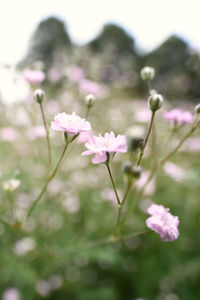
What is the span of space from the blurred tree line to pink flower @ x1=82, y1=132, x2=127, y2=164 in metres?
1.28

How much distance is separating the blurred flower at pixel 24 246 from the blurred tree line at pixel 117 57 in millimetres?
1483

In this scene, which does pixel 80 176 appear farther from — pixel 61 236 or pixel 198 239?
pixel 198 239

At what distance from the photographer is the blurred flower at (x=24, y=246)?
193 cm

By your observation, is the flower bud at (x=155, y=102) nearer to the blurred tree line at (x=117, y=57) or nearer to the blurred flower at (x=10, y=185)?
the blurred flower at (x=10, y=185)

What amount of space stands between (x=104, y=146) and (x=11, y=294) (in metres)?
1.56

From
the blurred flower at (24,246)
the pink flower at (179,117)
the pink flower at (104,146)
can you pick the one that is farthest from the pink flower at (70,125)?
the blurred flower at (24,246)

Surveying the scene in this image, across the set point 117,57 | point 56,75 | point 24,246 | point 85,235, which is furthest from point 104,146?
point 117,57

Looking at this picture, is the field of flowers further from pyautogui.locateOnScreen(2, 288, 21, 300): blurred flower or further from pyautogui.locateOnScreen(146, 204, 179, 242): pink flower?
pyautogui.locateOnScreen(146, 204, 179, 242): pink flower

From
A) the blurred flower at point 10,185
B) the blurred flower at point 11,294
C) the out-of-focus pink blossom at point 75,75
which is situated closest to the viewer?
the blurred flower at point 10,185

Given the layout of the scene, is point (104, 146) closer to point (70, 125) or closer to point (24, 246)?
point (70, 125)

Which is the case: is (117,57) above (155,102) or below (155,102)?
below

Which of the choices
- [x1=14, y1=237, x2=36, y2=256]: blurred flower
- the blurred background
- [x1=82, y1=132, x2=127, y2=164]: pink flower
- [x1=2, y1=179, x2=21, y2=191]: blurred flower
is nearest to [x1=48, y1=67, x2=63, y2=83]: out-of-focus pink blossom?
the blurred background

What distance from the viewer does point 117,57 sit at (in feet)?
25.0

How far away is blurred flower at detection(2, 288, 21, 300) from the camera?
6.24 ft
